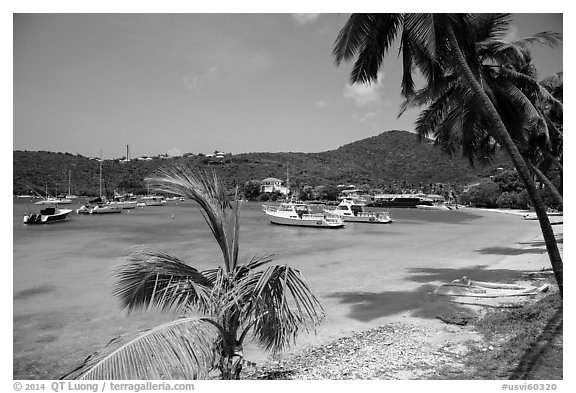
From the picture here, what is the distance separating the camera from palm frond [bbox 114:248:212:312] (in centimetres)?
301

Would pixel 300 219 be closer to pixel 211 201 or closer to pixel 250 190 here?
pixel 250 190

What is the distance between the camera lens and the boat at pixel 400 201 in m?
71.6

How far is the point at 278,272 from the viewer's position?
9.39 feet

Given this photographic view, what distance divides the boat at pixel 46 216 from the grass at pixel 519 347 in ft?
111

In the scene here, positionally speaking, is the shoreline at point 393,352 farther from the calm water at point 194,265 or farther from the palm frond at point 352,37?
the palm frond at point 352,37

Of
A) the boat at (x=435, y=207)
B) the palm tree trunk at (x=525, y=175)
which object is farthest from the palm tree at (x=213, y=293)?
the boat at (x=435, y=207)

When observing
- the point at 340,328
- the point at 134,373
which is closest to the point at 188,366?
the point at 134,373

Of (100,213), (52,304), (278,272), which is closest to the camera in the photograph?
(278,272)

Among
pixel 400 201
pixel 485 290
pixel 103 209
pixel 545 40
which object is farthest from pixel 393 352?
pixel 400 201
